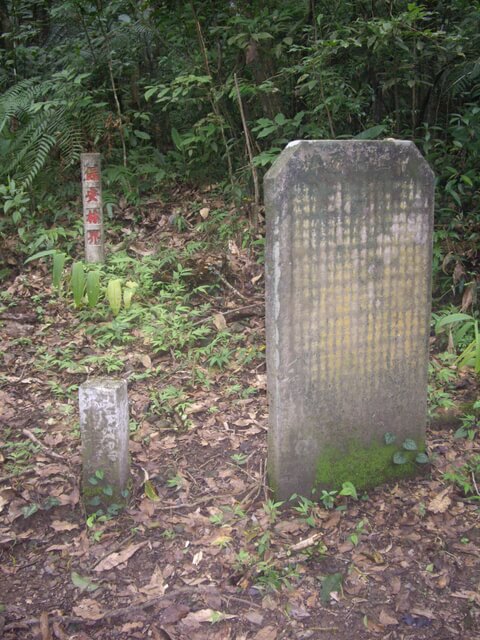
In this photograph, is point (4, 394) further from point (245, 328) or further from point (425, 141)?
point (425, 141)

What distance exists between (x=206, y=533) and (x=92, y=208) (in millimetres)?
3384

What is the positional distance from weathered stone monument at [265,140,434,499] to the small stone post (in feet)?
9.71

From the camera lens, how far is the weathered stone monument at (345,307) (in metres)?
3.05

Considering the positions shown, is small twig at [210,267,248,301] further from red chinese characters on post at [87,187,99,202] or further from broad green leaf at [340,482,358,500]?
broad green leaf at [340,482,358,500]

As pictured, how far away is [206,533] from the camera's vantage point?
3.17 m

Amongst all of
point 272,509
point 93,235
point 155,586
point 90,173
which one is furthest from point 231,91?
point 155,586

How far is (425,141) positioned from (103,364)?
10.0ft

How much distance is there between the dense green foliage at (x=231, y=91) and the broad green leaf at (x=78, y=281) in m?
1.27

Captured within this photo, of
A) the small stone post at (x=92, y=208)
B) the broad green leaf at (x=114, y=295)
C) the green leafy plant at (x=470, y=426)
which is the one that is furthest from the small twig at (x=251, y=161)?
the green leafy plant at (x=470, y=426)

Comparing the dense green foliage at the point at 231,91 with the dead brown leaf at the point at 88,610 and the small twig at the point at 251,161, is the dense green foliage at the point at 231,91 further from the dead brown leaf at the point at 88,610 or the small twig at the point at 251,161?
the dead brown leaf at the point at 88,610

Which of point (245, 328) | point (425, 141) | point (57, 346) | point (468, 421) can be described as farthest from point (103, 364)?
point (425, 141)

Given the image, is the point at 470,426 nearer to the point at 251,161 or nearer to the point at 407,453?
the point at 407,453

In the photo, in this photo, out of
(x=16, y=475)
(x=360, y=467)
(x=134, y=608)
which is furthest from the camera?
(x=16, y=475)

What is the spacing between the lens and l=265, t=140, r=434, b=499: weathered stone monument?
305 cm
